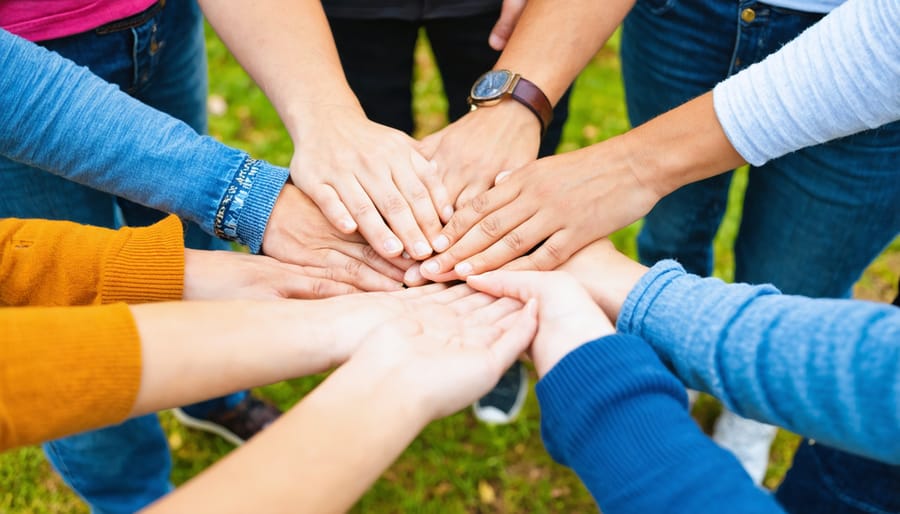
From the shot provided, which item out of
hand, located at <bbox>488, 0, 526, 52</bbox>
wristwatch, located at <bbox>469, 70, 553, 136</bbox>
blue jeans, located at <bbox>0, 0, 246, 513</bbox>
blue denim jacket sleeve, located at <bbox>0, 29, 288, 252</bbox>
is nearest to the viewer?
blue denim jacket sleeve, located at <bbox>0, 29, 288, 252</bbox>

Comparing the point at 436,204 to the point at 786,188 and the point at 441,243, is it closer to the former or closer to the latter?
the point at 441,243

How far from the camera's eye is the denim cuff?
1.74 metres

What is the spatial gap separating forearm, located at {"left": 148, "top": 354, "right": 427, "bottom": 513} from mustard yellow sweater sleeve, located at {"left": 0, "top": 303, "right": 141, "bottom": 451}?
0.62 ft

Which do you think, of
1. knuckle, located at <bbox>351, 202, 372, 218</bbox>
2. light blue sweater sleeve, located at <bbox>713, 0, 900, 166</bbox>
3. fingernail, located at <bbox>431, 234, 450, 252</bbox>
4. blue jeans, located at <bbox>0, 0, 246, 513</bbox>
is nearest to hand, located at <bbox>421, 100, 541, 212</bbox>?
fingernail, located at <bbox>431, 234, 450, 252</bbox>

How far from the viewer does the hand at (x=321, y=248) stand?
5.73 feet

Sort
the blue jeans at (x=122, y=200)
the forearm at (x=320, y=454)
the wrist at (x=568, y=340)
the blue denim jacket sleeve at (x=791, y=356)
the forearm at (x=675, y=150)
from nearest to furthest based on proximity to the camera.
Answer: the forearm at (x=320, y=454), the blue denim jacket sleeve at (x=791, y=356), the wrist at (x=568, y=340), the forearm at (x=675, y=150), the blue jeans at (x=122, y=200)

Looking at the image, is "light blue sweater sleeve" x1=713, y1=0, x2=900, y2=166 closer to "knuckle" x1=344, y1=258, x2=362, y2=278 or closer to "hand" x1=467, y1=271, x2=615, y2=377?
"hand" x1=467, y1=271, x2=615, y2=377

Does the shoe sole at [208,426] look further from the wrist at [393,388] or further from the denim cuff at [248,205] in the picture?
the wrist at [393,388]

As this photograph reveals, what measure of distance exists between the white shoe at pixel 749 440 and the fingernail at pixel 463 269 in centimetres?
135

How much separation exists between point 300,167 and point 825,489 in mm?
1608

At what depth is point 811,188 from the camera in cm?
179

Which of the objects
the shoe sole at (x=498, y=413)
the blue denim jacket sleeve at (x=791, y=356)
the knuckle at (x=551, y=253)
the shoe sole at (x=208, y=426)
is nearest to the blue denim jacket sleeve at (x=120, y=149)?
the knuckle at (x=551, y=253)

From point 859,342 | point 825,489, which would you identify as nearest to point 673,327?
point 859,342

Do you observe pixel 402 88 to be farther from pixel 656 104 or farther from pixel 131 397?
pixel 131 397
